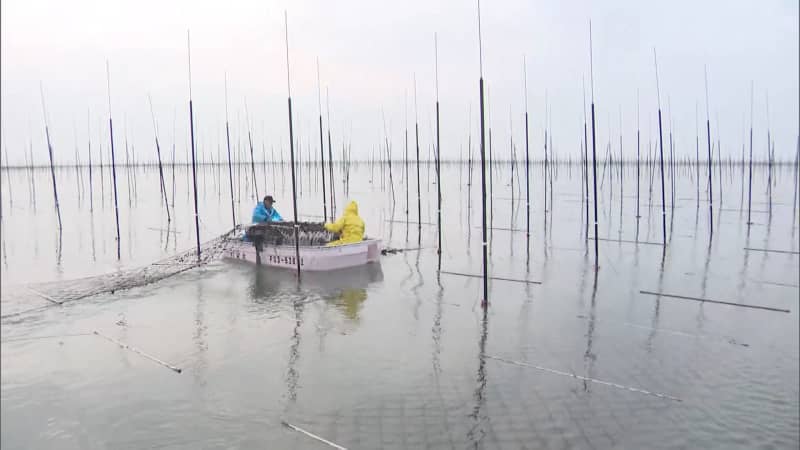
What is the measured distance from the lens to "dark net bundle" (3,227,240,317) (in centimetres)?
662

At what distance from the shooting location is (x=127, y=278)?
8.62 m

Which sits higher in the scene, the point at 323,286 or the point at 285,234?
the point at 285,234

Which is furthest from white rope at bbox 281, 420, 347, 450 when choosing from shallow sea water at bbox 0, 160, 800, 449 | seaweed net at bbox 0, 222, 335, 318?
seaweed net at bbox 0, 222, 335, 318

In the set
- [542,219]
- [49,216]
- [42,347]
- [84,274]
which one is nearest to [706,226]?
[542,219]

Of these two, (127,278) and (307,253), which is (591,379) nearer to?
(307,253)

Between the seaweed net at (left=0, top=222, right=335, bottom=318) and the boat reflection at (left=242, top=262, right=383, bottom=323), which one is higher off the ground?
the seaweed net at (left=0, top=222, right=335, bottom=318)

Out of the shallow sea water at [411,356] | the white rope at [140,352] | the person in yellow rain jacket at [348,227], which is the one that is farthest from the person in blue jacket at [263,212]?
the white rope at [140,352]

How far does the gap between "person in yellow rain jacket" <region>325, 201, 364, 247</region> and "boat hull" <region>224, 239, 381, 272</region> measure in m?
0.21

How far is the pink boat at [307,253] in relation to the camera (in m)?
9.48

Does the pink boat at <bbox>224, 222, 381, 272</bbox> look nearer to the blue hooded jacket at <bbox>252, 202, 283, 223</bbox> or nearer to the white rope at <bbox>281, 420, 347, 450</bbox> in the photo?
the blue hooded jacket at <bbox>252, 202, 283, 223</bbox>

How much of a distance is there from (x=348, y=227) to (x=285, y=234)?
1.11m

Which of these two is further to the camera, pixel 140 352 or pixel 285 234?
pixel 285 234

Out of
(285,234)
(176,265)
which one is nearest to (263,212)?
(285,234)

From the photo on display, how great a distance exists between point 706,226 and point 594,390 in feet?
43.1
